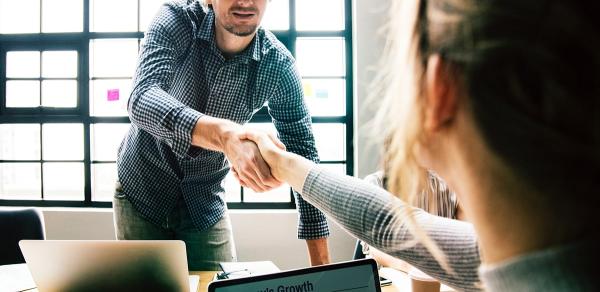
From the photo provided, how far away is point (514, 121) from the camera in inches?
13.2

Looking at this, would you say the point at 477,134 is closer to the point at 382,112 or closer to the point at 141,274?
the point at 382,112

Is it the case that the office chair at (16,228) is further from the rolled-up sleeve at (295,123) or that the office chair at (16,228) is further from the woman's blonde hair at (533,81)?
the woman's blonde hair at (533,81)

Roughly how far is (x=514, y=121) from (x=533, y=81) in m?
0.03

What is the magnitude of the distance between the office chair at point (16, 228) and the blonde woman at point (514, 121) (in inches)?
81.0

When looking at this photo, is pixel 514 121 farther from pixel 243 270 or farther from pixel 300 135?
pixel 300 135

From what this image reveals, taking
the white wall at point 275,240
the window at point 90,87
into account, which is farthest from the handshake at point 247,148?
the window at point 90,87

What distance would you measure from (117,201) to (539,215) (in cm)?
165

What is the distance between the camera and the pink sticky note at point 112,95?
4.00 m

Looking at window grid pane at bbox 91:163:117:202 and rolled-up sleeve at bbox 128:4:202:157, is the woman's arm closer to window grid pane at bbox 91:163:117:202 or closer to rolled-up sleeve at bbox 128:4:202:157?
rolled-up sleeve at bbox 128:4:202:157

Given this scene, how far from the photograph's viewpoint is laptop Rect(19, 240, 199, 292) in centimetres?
95

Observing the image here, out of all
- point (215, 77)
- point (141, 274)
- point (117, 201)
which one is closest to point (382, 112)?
point (141, 274)

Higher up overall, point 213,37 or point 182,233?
point 213,37

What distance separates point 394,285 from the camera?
1.38 metres

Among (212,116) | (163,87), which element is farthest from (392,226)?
(212,116)
